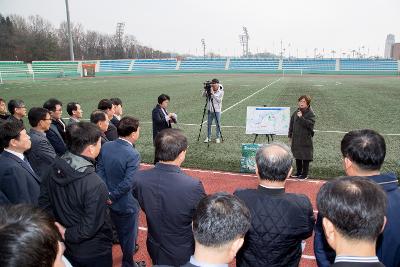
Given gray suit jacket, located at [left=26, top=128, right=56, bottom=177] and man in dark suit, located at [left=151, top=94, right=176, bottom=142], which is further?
man in dark suit, located at [left=151, top=94, right=176, bottom=142]

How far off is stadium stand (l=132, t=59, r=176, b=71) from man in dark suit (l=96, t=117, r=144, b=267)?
62.3 metres

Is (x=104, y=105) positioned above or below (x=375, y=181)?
above

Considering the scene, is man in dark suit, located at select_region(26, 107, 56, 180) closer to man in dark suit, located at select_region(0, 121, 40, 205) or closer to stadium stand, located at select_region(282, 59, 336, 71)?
man in dark suit, located at select_region(0, 121, 40, 205)

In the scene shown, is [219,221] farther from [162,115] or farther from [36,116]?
[162,115]

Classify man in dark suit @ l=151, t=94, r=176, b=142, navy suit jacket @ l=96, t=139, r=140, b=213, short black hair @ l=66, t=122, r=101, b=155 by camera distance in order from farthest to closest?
1. man in dark suit @ l=151, t=94, r=176, b=142
2. navy suit jacket @ l=96, t=139, r=140, b=213
3. short black hair @ l=66, t=122, r=101, b=155

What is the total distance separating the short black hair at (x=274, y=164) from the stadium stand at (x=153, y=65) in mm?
63942

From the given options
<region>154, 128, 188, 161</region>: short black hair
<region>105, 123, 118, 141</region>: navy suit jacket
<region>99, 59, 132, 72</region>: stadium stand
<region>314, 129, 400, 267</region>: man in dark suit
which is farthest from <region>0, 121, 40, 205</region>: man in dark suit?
<region>99, 59, 132, 72</region>: stadium stand

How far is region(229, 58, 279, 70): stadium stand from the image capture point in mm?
62625

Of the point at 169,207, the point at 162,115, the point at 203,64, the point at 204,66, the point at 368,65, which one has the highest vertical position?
the point at 203,64

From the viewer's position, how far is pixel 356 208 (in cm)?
192

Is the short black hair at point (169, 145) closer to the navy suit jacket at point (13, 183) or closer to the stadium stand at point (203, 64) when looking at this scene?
the navy suit jacket at point (13, 183)

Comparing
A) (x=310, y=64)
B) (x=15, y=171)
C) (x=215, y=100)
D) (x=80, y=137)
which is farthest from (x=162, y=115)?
(x=310, y=64)

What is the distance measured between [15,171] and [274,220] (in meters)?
2.74

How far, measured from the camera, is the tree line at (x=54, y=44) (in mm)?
69775
